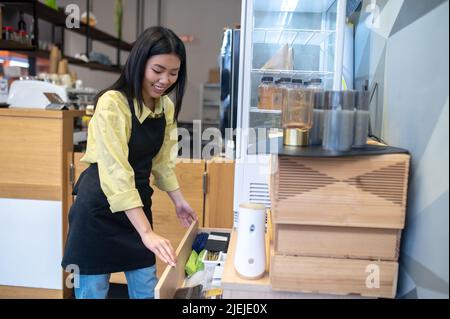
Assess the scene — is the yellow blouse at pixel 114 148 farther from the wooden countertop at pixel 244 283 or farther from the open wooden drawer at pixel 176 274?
the wooden countertop at pixel 244 283

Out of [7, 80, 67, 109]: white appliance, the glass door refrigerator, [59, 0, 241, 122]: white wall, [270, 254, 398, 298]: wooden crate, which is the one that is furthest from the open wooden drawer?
[59, 0, 241, 122]: white wall

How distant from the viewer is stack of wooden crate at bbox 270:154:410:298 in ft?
3.66

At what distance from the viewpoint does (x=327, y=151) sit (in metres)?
Answer: 1.14

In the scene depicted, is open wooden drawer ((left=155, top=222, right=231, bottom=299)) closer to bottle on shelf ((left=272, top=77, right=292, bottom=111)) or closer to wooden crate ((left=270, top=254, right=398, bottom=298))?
wooden crate ((left=270, top=254, right=398, bottom=298))

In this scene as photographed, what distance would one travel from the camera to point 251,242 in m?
1.20

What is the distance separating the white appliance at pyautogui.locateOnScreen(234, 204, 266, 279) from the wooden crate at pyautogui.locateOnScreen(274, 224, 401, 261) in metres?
0.06

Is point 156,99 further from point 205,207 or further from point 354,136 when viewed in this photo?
point 205,207

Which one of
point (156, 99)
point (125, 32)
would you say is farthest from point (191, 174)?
point (125, 32)

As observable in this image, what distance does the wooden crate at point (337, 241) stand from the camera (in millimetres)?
1137

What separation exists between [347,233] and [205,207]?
5.03 feet

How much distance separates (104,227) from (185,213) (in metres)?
0.36

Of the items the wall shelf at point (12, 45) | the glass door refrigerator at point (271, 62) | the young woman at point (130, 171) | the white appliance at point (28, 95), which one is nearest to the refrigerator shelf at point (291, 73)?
the glass door refrigerator at point (271, 62)

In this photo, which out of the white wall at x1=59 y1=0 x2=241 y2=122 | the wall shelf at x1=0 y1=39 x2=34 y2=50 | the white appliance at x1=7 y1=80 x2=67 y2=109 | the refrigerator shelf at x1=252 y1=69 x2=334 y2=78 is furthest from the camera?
the white wall at x1=59 y1=0 x2=241 y2=122

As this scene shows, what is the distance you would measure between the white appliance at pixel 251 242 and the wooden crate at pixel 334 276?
6 centimetres
